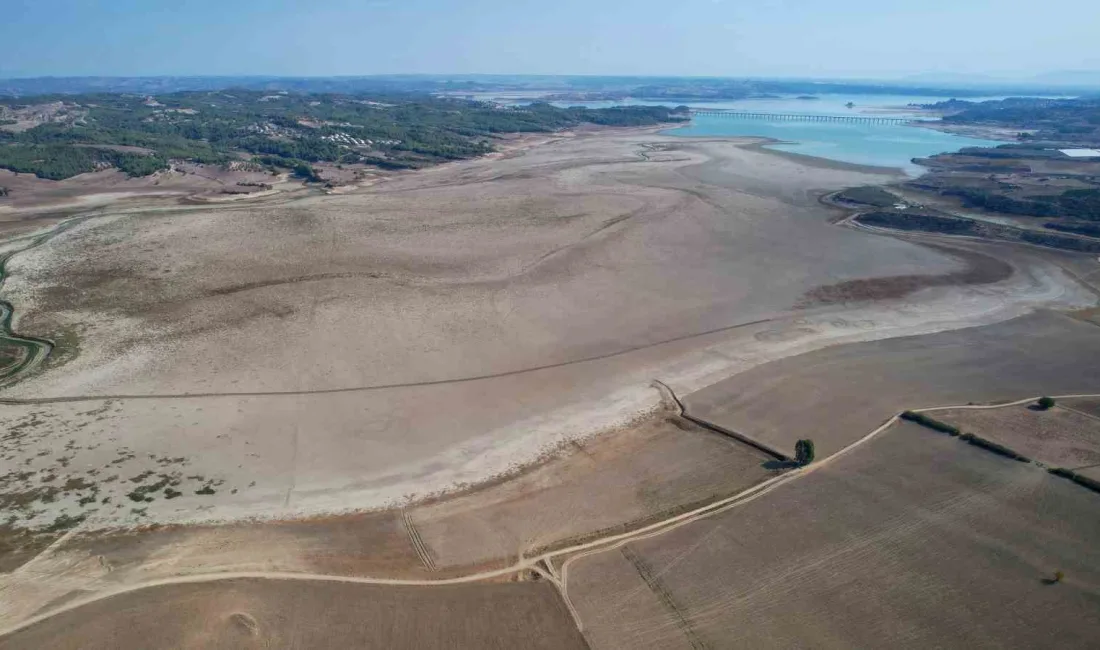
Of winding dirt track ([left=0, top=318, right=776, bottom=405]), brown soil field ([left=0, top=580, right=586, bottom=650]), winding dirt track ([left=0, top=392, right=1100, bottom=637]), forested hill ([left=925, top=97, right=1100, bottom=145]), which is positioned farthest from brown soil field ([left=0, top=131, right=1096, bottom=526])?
forested hill ([left=925, top=97, right=1100, bottom=145])

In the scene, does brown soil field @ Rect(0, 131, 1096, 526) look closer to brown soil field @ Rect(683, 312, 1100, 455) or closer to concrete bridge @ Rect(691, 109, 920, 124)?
brown soil field @ Rect(683, 312, 1100, 455)

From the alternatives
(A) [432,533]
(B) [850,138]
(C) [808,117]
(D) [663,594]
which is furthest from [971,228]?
(C) [808,117]

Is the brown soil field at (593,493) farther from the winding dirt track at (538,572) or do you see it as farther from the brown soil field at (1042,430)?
the brown soil field at (1042,430)

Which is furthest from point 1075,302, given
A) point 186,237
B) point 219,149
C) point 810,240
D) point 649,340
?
point 219,149

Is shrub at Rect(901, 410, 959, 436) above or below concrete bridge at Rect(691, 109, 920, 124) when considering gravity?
below

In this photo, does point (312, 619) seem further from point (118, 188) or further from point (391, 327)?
point (118, 188)

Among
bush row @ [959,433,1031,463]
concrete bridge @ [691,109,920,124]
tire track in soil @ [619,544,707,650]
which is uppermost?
concrete bridge @ [691,109,920,124]
